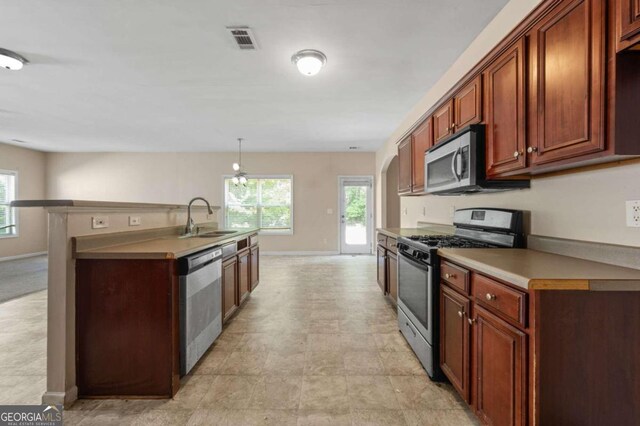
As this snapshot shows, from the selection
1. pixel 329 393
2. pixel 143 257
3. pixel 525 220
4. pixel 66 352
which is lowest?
pixel 329 393

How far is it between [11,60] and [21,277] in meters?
3.88

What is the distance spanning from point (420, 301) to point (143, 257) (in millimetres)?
1919

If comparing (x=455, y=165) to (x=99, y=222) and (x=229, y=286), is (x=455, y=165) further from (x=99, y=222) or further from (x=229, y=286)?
(x=99, y=222)

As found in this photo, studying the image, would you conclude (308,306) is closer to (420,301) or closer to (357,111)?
(420,301)

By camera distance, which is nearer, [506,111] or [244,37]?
[506,111]

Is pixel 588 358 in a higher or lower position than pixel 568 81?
lower

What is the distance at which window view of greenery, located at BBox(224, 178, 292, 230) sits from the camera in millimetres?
7516

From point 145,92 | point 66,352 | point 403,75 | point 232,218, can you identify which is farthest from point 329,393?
point 232,218

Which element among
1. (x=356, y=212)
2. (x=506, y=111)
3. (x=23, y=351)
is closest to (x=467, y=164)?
(x=506, y=111)

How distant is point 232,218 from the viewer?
24.6ft

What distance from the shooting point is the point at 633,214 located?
1299mm

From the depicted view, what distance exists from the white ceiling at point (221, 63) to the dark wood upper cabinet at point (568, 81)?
3.35 feet

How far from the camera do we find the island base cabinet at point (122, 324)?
1.79 metres

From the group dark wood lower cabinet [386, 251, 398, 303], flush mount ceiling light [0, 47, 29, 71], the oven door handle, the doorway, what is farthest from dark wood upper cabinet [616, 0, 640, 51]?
the doorway
